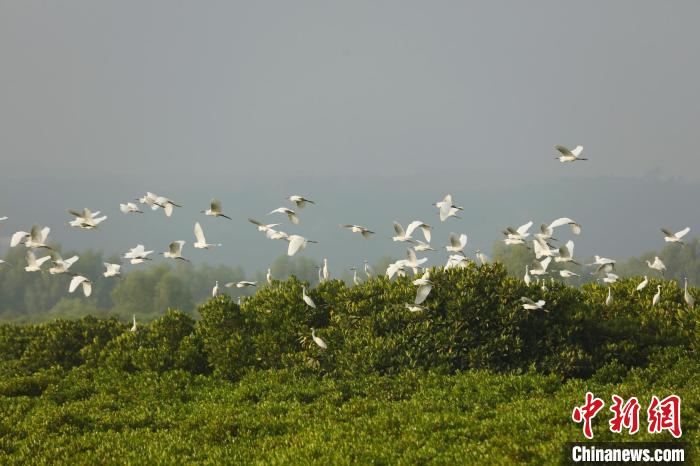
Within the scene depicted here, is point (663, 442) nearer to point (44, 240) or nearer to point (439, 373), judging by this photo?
point (439, 373)

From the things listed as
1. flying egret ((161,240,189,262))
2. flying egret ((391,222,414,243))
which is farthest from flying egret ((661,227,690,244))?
flying egret ((161,240,189,262))

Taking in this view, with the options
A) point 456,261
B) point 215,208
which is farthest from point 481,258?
point 215,208

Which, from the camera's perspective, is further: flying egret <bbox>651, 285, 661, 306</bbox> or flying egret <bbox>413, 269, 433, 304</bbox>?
flying egret <bbox>651, 285, 661, 306</bbox>

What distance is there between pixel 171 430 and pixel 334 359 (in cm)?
643

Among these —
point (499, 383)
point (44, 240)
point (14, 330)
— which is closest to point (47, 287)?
point (14, 330)

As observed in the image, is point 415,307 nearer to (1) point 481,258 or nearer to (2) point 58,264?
(1) point 481,258

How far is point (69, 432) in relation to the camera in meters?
16.9

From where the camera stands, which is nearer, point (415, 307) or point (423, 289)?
point (423, 289)

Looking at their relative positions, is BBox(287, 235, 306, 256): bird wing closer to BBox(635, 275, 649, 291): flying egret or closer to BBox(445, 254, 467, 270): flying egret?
BBox(445, 254, 467, 270): flying egret

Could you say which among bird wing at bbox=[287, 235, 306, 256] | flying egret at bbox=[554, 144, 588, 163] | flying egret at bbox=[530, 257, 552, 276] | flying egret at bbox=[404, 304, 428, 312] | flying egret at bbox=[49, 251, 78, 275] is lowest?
flying egret at bbox=[404, 304, 428, 312]

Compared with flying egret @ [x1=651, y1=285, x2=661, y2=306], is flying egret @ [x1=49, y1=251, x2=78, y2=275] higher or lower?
higher

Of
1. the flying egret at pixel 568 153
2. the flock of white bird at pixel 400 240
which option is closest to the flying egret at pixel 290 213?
the flock of white bird at pixel 400 240

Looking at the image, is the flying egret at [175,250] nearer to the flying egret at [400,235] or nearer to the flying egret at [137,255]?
the flying egret at [137,255]

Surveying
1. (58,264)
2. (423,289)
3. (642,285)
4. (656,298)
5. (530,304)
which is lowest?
(656,298)
